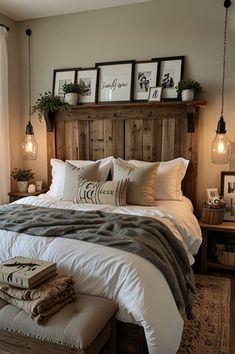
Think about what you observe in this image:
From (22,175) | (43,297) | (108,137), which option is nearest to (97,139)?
(108,137)

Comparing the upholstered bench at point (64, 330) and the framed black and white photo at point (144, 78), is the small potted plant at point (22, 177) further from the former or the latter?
the upholstered bench at point (64, 330)

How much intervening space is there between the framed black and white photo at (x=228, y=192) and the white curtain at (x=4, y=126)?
2.49 metres

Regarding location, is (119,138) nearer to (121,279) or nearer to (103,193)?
(103,193)

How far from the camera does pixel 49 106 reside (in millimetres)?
3730

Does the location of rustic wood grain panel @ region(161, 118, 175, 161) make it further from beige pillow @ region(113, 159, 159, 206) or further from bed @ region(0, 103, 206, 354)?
beige pillow @ region(113, 159, 159, 206)

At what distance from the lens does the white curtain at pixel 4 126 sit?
376cm

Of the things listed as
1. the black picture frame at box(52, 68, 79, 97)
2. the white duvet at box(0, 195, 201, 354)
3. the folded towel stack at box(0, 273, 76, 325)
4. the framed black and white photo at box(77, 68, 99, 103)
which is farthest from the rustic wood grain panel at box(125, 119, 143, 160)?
the folded towel stack at box(0, 273, 76, 325)

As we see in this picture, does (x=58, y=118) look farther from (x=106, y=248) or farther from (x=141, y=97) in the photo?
(x=106, y=248)

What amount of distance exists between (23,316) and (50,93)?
118 inches

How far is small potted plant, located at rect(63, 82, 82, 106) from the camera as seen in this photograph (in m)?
3.73

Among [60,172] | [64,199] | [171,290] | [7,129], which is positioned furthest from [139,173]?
[7,129]

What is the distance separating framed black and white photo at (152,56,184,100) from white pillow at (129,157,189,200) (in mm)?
745

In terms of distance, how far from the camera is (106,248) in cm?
186

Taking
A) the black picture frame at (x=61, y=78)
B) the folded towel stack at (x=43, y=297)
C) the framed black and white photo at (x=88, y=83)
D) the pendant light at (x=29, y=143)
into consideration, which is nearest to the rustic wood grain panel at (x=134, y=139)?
the framed black and white photo at (x=88, y=83)
